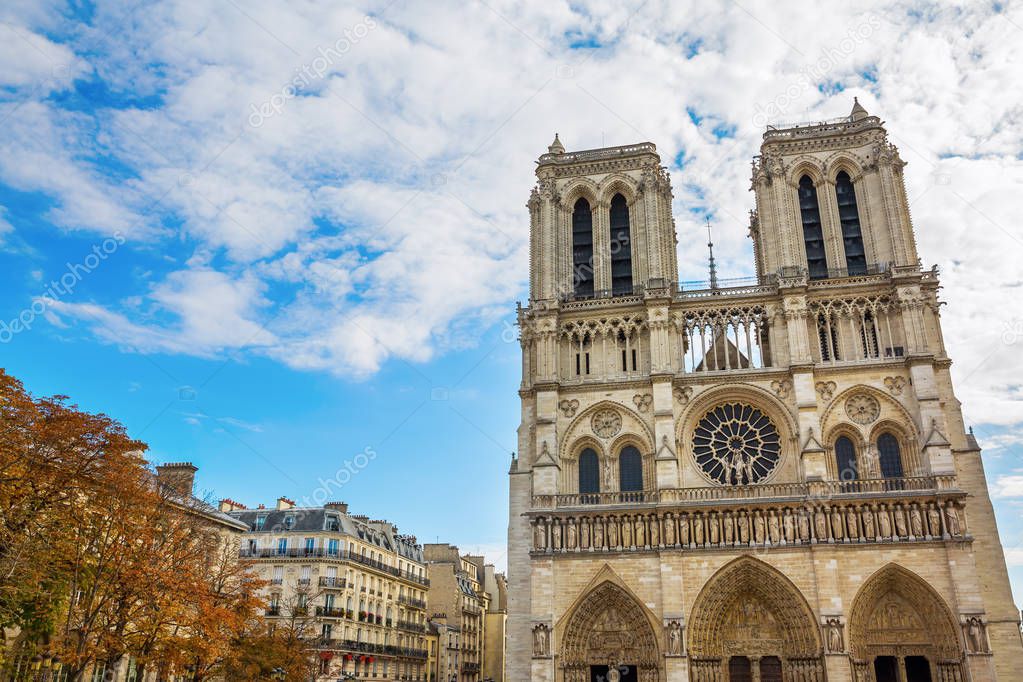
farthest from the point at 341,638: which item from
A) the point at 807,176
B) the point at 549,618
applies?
the point at 807,176

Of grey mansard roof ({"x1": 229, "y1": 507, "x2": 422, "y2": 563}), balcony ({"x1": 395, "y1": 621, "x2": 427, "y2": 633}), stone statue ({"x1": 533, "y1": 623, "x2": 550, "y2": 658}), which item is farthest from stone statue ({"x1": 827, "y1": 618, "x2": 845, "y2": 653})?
balcony ({"x1": 395, "y1": 621, "x2": 427, "y2": 633})

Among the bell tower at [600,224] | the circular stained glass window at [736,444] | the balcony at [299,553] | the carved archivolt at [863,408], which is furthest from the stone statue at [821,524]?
the balcony at [299,553]

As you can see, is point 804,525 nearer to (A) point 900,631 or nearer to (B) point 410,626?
(A) point 900,631

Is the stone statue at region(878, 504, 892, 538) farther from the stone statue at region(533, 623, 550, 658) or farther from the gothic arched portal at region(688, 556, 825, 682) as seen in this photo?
the stone statue at region(533, 623, 550, 658)

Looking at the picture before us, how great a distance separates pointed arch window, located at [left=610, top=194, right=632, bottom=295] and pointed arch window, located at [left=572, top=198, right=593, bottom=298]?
101 cm

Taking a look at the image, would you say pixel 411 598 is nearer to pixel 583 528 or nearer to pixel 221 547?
pixel 221 547

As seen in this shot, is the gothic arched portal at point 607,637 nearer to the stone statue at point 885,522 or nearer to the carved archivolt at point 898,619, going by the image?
the carved archivolt at point 898,619

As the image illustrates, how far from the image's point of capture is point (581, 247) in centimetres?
3847

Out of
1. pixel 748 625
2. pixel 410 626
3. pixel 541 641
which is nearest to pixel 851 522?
pixel 748 625

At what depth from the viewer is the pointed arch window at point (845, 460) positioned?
105 ft

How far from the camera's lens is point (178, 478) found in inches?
1032

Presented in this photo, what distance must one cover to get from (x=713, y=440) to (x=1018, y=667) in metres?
12.3

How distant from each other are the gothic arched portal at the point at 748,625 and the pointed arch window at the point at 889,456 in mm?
6015

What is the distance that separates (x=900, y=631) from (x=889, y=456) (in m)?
6.31
